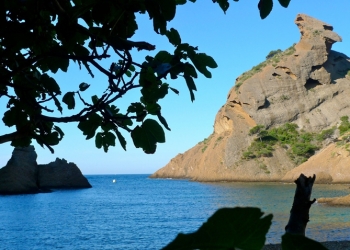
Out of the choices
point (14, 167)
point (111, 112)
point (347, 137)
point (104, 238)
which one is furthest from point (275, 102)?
point (111, 112)

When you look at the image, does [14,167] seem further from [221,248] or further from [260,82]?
[221,248]

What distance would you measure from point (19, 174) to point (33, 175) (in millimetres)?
3540

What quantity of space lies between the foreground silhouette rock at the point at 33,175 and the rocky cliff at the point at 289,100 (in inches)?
902

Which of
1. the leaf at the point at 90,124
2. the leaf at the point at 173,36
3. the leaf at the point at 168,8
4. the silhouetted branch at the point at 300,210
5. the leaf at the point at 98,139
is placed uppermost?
the leaf at the point at 173,36

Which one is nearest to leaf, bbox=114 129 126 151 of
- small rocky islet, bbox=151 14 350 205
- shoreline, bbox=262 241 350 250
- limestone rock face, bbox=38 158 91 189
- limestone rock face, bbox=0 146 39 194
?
shoreline, bbox=262 241 350 250

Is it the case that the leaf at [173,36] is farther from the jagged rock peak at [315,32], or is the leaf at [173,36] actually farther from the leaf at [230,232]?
the jagged rock peak at [315,32]

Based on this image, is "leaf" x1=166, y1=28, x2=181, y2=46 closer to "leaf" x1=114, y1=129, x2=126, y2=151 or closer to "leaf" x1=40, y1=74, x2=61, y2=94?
"leaf" x1=114, y1=129, x2=126, y2=151

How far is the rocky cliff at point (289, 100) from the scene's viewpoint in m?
67.3

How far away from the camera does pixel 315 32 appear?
68375 millimetres

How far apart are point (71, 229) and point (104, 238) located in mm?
4767

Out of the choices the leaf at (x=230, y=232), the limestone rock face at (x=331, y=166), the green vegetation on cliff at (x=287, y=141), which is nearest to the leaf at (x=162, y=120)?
the leaf at (x=230, y=232)

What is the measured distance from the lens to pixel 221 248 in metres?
0.42

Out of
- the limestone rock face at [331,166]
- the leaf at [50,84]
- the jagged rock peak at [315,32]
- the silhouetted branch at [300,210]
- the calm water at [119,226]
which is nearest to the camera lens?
the silhouetted branch at [300,210]

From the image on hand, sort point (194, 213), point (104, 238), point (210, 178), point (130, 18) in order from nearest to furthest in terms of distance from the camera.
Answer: point (130, 18) < point (104, 238) < point (194, 213) < point (210, 178)
